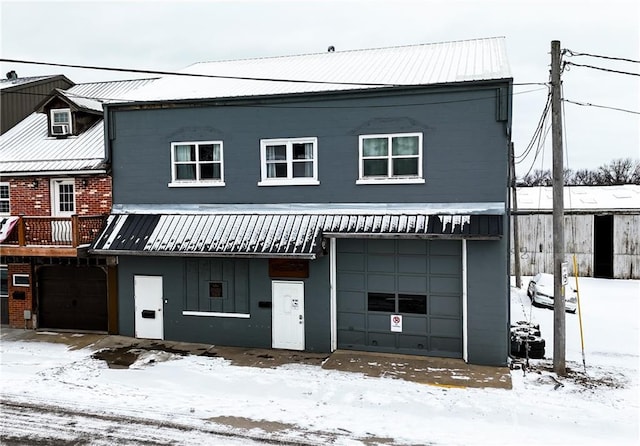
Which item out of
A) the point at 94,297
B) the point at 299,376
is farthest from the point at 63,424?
the point at 94,297

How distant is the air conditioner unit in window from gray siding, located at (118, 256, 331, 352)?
20.1 ft

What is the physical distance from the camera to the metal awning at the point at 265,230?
513 inches

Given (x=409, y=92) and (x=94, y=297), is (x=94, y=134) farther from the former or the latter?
(x=409, y=92)

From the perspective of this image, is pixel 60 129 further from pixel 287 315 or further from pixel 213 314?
pixel 287 315

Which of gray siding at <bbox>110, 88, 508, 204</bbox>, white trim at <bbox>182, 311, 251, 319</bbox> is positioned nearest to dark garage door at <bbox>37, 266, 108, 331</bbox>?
gray siding at <bbox>110, 88, 508, 204</bbox>

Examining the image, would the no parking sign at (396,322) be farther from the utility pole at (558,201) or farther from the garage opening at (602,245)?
the garage opening at (602,245)

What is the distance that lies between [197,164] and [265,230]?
320cm

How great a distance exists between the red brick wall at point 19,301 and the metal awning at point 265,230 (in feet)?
13.4

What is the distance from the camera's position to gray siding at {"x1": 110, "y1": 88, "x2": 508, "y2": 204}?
13172 mm

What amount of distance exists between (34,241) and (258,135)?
7906 millimetres

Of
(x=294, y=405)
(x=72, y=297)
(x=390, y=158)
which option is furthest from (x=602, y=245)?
(x=72, y=297)

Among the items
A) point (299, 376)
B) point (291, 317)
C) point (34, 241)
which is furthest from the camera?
point (34, 241)

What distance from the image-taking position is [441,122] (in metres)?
13.4

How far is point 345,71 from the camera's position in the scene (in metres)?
16.3
